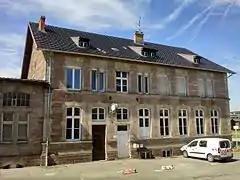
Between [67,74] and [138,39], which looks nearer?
[67,74]

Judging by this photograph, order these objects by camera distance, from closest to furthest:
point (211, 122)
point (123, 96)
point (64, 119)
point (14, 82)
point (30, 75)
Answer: point (14, 82) → point (64, 119) → point (123, 96) → point (30, 75) → point (211, 122)

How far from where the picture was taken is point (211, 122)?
26.5 meters

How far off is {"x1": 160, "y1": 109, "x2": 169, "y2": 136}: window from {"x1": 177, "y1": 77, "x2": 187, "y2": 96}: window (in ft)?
7.34

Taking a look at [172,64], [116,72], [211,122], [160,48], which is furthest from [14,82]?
[211,122]

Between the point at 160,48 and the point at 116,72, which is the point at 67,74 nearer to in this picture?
the point at 116,72

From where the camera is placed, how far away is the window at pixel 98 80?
21.2 m

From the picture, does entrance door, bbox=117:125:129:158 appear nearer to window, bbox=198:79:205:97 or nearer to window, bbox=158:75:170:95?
window, bbox=158:75:170:95

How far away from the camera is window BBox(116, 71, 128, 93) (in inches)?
872

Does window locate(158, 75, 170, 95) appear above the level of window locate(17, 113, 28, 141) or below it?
above

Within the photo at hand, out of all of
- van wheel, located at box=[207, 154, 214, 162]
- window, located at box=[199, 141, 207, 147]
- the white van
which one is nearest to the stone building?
the white van

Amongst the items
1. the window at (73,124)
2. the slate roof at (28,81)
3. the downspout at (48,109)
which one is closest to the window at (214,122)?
the window at (73,124)

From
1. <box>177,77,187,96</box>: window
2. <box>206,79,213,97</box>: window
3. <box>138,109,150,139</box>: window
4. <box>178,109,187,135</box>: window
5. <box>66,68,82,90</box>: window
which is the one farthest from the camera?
<box>206,79,213,97</box>: window

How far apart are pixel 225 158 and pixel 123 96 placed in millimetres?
8474

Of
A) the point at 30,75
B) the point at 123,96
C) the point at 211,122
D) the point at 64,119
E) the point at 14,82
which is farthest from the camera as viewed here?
the point at 211,122
